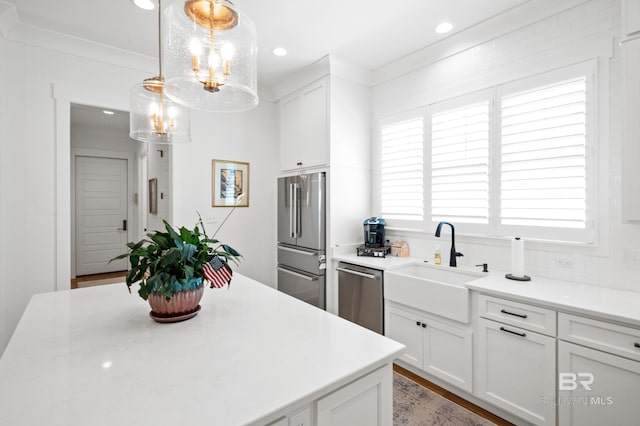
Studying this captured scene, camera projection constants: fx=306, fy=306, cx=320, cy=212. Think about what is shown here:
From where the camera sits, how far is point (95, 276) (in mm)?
5816

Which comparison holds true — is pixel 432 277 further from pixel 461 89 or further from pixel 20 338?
pixel 20 338

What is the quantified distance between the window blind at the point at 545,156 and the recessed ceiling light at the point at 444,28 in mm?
754

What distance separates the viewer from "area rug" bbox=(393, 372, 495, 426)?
2010mm

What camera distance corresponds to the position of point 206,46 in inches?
48.4

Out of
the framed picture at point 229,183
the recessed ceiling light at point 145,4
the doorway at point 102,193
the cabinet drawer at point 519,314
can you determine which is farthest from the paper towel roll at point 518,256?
the doorway at point 102,193

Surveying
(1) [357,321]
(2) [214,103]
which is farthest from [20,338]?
(1) [357,321]

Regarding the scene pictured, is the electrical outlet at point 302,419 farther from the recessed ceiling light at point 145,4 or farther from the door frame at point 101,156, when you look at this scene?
the door frame at point 101,156

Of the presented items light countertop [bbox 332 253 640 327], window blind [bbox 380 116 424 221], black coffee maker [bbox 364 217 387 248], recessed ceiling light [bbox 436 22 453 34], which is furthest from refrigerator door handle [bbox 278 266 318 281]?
recessed ceiling light [bbox 436 22 453 34]

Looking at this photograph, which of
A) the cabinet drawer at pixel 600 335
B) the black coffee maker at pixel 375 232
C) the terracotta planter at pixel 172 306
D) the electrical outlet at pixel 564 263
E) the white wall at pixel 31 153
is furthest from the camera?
the black coffee maker at pixel 375 232

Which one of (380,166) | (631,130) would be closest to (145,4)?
(380,166)

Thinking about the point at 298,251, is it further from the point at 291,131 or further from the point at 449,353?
the point at 449,353

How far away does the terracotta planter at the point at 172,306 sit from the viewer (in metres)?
1.32

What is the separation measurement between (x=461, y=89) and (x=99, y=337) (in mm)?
3068

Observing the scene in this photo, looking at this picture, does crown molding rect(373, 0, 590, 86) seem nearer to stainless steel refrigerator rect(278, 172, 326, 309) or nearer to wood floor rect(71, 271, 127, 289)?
stainless steel refrigerator rect(278, 172, 326, 309)
